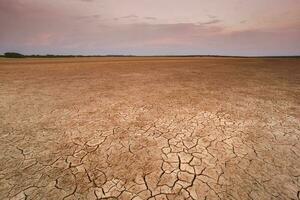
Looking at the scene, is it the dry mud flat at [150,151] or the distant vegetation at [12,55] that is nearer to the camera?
the dry mud flat at [150,151]

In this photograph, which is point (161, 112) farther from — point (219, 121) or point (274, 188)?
point (274, 188)

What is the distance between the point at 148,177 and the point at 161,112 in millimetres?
2262

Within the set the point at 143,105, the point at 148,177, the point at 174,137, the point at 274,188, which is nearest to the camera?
the point at 274,188

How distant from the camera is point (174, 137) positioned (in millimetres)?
3119

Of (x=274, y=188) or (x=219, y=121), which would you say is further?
(x=219, y=121)

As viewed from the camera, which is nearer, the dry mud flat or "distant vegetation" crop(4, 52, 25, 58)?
the dry mud flat

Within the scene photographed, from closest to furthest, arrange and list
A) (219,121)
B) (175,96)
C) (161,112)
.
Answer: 1. (219,121)
2. (161,112)
3. (175,96)

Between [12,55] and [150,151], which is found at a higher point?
[12,55]

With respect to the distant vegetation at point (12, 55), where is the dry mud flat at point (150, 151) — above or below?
below

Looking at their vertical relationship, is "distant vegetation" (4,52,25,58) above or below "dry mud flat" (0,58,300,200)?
above

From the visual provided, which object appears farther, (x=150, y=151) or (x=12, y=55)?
(x=12, y=55)

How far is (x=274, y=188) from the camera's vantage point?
199cm

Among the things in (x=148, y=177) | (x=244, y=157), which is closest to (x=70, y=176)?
(x=148, y=177)

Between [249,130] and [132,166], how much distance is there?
2161 millimetres
